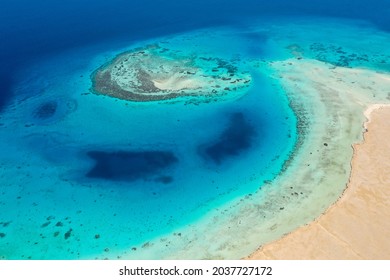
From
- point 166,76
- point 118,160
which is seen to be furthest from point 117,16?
point 118,160

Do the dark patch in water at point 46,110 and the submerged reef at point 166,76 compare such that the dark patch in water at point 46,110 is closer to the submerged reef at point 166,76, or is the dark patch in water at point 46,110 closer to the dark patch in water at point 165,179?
the submerged reef at point 166,76

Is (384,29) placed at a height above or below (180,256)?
above

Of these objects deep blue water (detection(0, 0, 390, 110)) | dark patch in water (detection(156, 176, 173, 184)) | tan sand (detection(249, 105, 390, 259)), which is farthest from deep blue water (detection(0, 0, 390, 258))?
tan sand (detection(249, 105, 390, 259))

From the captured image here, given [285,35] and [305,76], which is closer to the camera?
[305,76]

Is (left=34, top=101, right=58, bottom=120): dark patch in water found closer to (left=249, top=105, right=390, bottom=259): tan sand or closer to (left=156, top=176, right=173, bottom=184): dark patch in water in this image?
(left=156, top=176, right=173, bottom=184): dark patch in water

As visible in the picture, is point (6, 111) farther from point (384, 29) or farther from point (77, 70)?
point (384, 29)

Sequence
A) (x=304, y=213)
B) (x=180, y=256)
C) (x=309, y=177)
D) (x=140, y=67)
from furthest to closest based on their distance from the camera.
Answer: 1. (x=140, y=67)
2. (x=309, y=177)
3. (x=304, y=213)
4. (x=180, y=256)

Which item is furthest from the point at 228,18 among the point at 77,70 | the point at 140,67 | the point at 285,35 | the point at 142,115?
the point at 142,115

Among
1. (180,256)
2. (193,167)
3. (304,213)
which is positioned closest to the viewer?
(180,256)

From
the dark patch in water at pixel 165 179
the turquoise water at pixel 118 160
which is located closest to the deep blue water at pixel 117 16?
the turquoise water at pixel 118 160
